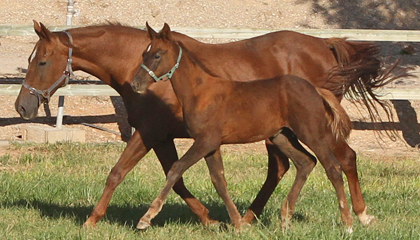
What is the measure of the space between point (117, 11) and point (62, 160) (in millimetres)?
9492

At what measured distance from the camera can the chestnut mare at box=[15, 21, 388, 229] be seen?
5.87 meters

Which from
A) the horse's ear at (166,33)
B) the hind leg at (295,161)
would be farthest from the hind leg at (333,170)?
the horse's ear at (166,33)

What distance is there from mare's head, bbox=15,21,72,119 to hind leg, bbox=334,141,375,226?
2327 mm

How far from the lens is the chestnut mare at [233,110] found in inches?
205

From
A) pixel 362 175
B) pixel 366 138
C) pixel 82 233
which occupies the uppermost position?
pixel 82 233

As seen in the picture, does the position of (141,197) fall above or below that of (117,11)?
above

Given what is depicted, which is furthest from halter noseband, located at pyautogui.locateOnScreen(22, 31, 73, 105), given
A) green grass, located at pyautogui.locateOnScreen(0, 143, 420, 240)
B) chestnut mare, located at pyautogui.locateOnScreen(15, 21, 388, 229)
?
green grass, located at pyautogui.locateOnScreen(0, 143, 420, 240)

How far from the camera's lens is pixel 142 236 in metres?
5.49

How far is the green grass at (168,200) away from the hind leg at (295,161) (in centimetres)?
16

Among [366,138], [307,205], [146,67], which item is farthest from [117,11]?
[146,67]

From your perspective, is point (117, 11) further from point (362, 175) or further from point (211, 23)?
point (362, 175)

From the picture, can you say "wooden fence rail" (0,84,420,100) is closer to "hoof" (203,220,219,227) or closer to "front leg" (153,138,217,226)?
"front leg" (153,138,217,226)

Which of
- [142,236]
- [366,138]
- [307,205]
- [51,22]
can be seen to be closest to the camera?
[142,236]

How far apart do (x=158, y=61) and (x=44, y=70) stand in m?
1.18
